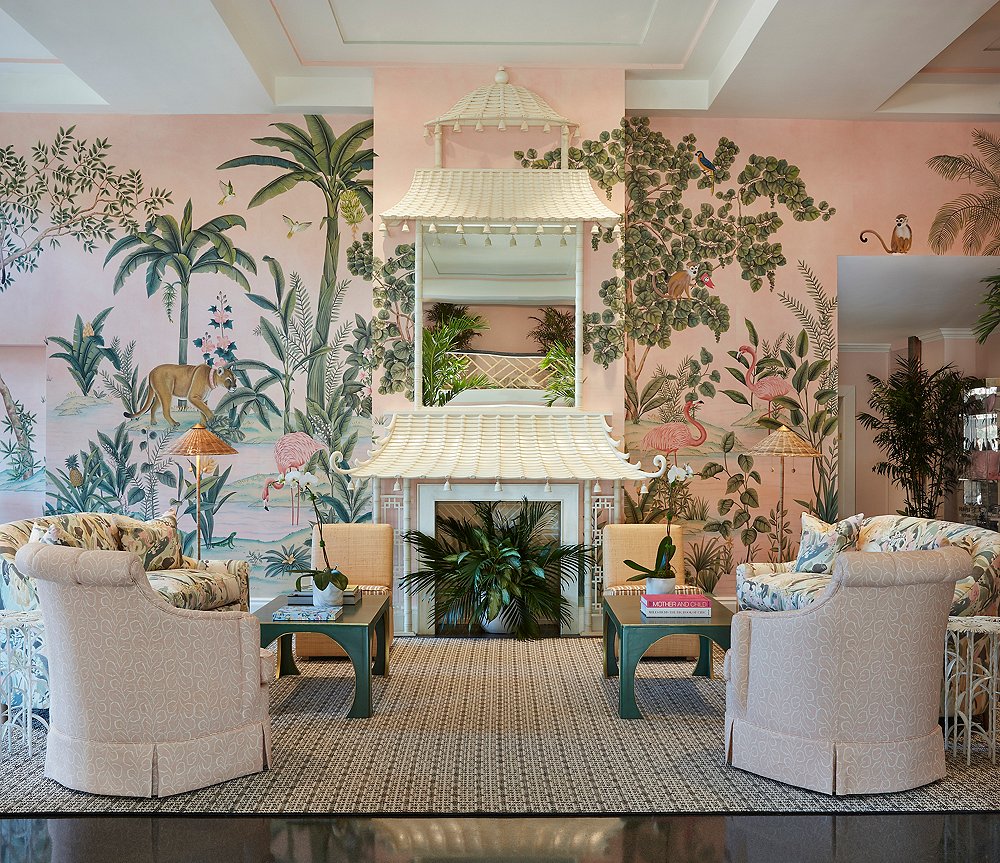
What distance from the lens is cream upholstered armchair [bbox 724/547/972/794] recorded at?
3225 mm

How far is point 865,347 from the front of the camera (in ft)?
33.4

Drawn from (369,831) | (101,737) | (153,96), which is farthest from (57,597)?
(153,96)

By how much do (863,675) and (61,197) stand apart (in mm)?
6308

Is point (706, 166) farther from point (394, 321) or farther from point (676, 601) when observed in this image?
point (676, 601)

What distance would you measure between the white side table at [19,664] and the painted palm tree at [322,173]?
309cm

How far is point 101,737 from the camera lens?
3.28 metres

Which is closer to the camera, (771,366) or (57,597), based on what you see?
(57,597)

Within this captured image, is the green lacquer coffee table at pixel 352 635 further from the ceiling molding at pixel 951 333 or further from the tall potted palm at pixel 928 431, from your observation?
the ceiling molding at pixel 951 333

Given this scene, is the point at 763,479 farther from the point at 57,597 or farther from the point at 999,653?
the point at 57,597

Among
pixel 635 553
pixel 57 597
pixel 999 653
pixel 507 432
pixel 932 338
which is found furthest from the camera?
pixel 932 338

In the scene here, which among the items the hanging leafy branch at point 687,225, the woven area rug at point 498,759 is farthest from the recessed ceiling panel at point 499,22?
the woven area rug at point 498,759

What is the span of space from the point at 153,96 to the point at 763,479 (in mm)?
5236

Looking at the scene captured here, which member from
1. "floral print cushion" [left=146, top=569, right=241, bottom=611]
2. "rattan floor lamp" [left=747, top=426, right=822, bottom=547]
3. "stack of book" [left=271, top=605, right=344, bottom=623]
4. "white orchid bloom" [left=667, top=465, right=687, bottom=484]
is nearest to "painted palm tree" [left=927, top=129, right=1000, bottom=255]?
"rattan floor lamp" [left=747, top=426, right=822, bottom=547]

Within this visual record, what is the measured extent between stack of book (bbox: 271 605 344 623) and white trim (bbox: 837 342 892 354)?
757cm
